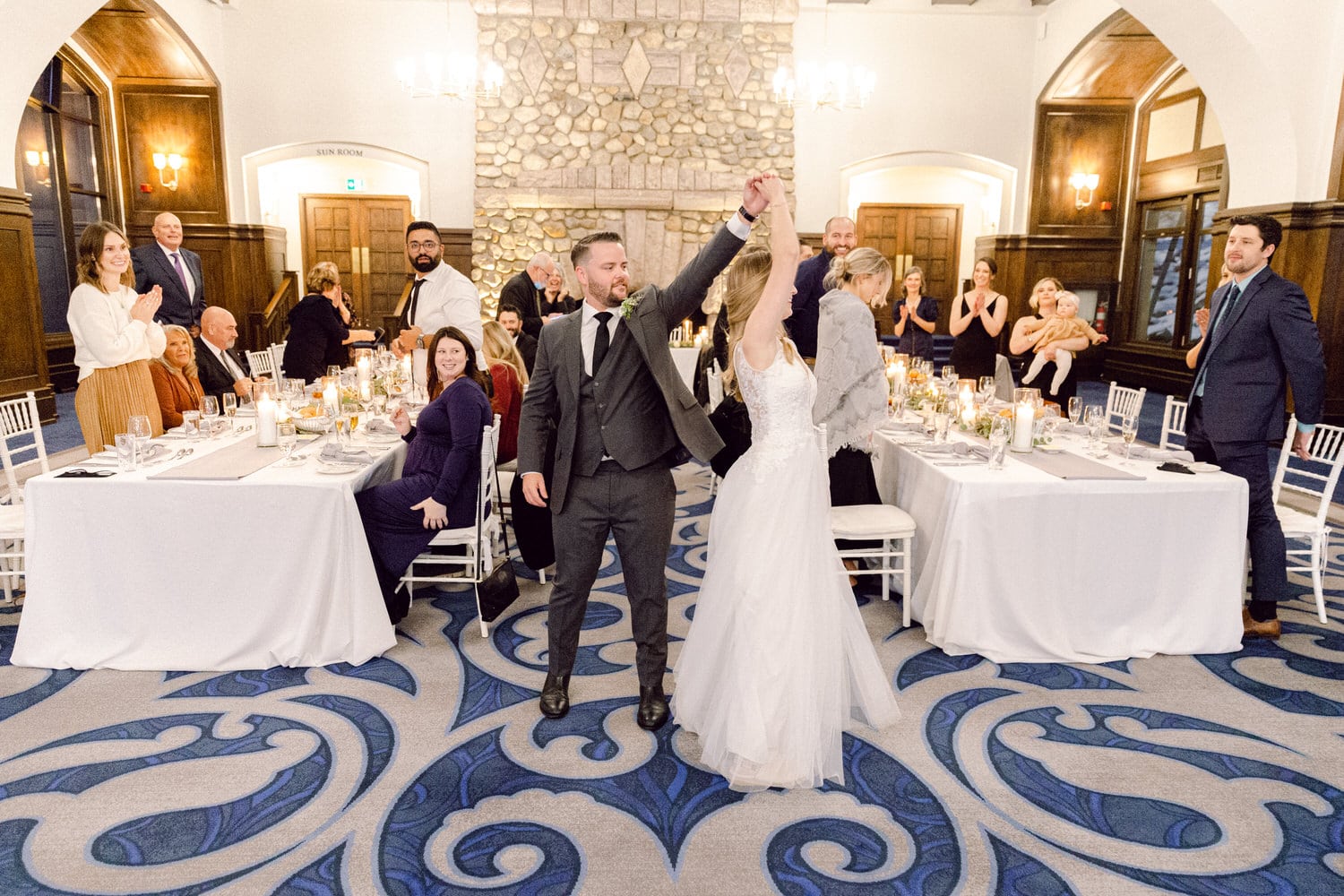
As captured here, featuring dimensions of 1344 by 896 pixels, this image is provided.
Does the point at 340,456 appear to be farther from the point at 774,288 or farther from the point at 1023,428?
the point at 1023,428

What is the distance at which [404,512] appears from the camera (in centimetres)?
354

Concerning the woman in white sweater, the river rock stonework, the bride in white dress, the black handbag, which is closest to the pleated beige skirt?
the woman in white sweater

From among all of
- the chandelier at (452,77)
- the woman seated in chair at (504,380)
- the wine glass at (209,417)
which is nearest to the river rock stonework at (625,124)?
the chandelier at (452,77)

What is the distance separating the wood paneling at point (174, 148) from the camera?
35.2ft

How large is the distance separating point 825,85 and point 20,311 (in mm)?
8550

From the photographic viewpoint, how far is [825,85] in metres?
10.1

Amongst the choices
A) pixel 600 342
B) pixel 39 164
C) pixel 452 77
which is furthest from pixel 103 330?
pixel 39 164

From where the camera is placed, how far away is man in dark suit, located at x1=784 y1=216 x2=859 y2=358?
188 inches

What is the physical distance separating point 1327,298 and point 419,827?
29.0 ft

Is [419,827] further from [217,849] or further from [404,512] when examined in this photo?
[404,512]

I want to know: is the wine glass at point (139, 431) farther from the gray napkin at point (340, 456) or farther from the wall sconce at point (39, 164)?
the wall sconce at point (39, 164)

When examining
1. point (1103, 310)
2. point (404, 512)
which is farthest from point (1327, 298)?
point (404, 512)

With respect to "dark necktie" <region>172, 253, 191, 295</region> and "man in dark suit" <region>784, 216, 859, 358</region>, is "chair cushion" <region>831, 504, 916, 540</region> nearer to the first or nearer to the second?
"man in dark suit" <region>784, 216, 859, 358</region>

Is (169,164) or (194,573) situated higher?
(169,164)
